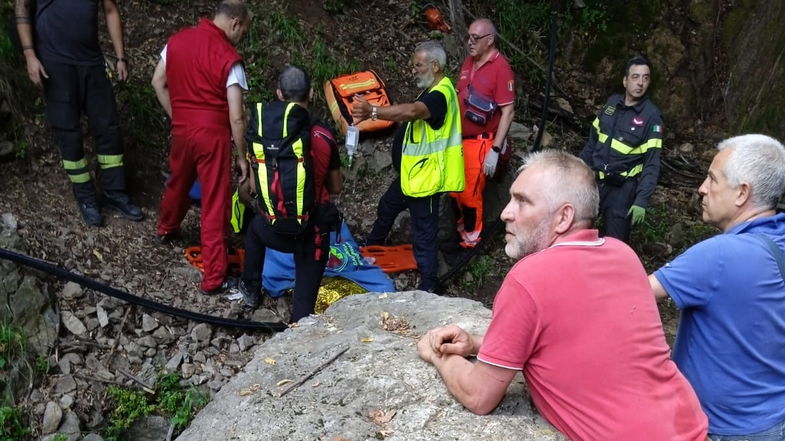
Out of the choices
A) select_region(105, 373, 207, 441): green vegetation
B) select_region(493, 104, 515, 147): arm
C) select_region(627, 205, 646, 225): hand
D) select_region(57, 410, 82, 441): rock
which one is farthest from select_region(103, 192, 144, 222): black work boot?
select_region(627, 205, 646, 225): hand

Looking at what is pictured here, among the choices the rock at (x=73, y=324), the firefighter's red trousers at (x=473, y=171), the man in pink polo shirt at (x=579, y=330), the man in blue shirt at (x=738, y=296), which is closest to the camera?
A: the man in pink polo shirt at (x=579, y=330)

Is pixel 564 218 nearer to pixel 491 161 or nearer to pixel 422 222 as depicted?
pixel 422 222

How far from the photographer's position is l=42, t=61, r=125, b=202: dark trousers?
5.22 metres

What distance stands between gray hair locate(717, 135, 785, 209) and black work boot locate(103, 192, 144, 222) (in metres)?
4.86

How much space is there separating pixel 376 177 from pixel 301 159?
3047mm

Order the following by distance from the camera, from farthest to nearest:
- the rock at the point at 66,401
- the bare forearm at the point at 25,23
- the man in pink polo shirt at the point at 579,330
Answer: the bare forearm at the point at 25,23
the rock at the point at 66,401
the man in pink polo shirt at the point at 579,330

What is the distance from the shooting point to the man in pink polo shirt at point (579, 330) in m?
2.02

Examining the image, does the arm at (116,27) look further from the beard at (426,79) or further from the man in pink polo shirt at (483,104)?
the man in pink polo shirt at (483,104)

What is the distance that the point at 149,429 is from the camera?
4.75 m

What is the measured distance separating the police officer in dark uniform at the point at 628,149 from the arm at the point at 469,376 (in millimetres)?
3405

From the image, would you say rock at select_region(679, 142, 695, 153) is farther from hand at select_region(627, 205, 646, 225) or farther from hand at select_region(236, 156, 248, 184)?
hand at select_region(236, 156, 248, 184)

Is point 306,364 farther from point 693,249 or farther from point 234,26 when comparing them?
point 234,26

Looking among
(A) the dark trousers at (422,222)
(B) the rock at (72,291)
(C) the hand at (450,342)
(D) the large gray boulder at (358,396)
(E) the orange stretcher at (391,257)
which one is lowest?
(B) the rock at (72,291)

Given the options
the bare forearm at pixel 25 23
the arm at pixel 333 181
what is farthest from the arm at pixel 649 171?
the bare forearm at pixel 25 23
